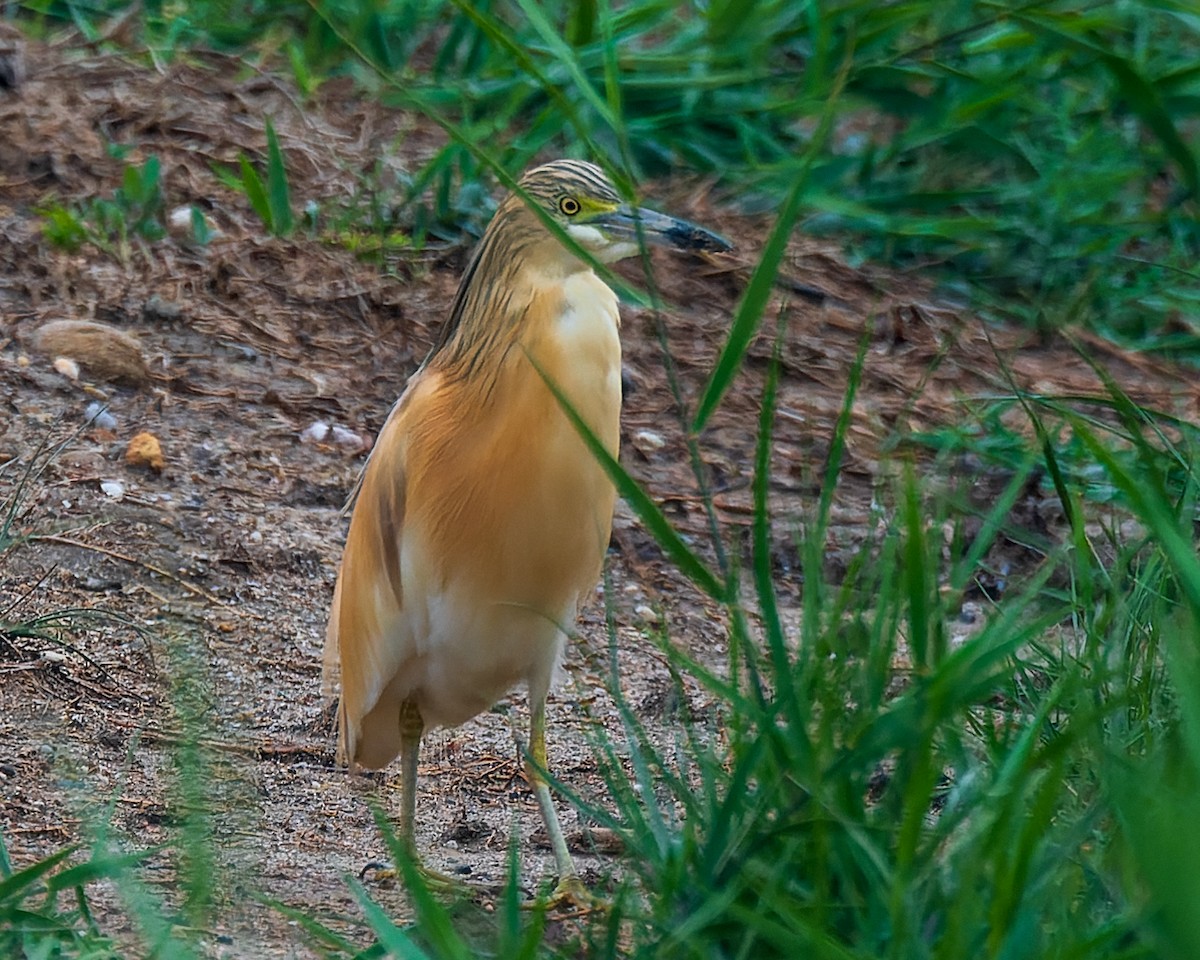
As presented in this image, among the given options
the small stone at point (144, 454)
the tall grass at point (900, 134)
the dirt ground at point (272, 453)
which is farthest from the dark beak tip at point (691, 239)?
the tall grass at point (900, 134)

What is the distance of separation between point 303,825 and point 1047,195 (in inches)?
134

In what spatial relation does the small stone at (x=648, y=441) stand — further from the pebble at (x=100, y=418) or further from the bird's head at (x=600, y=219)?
the bird's head at (x=600, y=219)

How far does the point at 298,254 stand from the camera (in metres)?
4.89

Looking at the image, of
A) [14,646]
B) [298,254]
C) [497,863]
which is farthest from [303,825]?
[298,254]

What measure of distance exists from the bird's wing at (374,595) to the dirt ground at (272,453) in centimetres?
19

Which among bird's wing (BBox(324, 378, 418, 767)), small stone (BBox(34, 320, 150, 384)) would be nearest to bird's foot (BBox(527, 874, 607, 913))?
bird's wing (BBox(324, 378, 418, 767))

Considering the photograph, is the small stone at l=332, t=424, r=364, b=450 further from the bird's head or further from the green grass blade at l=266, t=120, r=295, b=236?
the bird's head

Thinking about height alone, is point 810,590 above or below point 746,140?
above

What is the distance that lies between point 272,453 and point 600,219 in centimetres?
168

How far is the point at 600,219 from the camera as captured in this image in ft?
8.70

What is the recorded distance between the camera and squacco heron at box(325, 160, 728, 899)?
2633 millimetres

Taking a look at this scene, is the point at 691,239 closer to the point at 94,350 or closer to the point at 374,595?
the point at 374,595

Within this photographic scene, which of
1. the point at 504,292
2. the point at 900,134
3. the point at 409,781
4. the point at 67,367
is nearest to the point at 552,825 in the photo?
the point at 409,781

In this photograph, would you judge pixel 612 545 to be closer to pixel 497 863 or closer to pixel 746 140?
pixel 497 863
